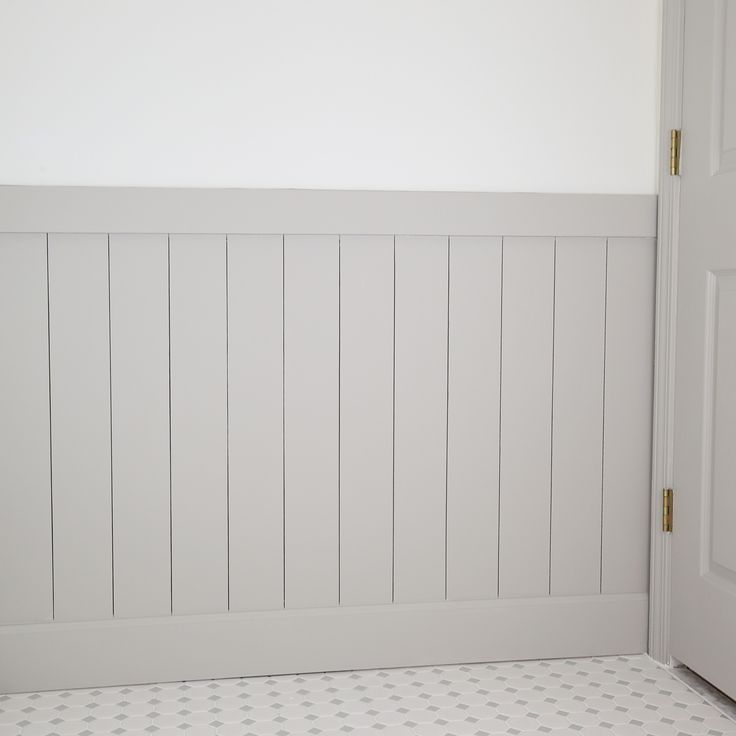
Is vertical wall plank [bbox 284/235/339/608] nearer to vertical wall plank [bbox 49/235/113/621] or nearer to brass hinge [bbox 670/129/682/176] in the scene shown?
vertical wall plank [bbox 49/235/113/621]

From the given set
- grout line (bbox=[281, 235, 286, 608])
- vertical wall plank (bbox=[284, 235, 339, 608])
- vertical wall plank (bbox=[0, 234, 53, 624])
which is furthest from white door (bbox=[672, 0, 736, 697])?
vertical wall plank (bbox=[0, 234, 53, 624])

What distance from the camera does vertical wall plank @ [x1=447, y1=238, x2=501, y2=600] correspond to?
2.29 metres

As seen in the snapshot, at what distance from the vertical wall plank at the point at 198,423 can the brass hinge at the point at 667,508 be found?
106 cm

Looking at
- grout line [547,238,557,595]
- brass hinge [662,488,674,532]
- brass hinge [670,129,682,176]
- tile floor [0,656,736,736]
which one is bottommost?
tile floor [0,656,736,736]

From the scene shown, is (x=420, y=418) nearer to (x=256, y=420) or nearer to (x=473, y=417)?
(x=473, y=417)

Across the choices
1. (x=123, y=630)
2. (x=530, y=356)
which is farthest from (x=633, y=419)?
(x=123, y=630)

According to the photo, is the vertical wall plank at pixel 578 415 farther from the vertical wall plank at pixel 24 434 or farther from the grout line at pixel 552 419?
the vertical wall plank at pixel 24 434

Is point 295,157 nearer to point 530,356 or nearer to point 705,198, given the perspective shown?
point 530,356

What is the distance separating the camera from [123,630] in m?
2.21

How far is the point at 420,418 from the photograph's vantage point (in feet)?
7.55

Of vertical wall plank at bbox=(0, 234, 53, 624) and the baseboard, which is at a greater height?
vertical wall plank at bbox=(0, 234, 53, 624)

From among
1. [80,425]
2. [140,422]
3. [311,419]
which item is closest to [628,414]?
[311,419]

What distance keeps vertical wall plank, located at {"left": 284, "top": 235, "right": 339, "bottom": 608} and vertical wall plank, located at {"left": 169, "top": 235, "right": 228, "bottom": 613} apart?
6.0 inches

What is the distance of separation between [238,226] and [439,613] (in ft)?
3.43
